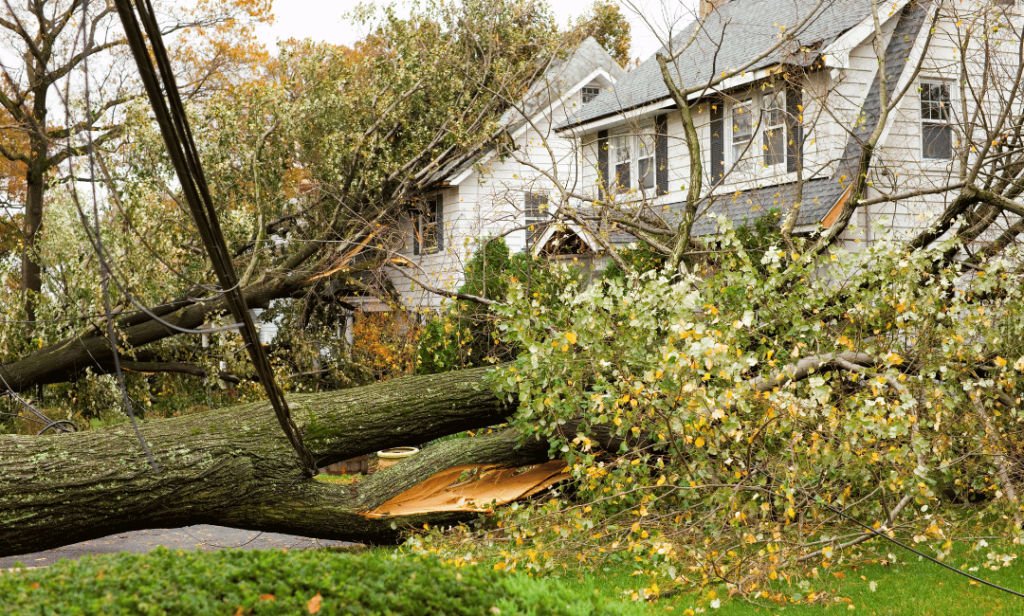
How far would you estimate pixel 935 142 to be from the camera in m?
12.4

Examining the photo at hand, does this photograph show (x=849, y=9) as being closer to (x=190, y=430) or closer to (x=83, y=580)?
(x=190, y=430)

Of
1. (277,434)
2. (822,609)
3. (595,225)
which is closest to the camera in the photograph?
(822,609)

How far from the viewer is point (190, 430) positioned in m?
6.62

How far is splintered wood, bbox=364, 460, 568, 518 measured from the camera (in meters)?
7.74

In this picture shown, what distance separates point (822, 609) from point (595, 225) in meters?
6.31

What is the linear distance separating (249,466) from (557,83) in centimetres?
1281

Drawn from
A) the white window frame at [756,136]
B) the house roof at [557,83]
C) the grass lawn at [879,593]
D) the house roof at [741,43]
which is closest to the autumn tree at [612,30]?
the house roof at [557,83]

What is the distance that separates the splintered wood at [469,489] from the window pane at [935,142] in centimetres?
784

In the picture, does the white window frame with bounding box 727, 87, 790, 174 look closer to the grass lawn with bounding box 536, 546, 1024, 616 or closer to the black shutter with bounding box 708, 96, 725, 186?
the black shutter with bounding box 708, 96, 725, 186

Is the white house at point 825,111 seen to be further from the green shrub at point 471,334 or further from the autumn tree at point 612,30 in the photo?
the autumn tree at point 612,30

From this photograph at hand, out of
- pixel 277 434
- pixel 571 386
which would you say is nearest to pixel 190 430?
pixel 277 434

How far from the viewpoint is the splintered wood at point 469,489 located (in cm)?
774

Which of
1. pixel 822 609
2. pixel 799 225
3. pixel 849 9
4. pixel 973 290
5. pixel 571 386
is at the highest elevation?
pixel 849 9

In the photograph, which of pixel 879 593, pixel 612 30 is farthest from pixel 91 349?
pixel 612 30
